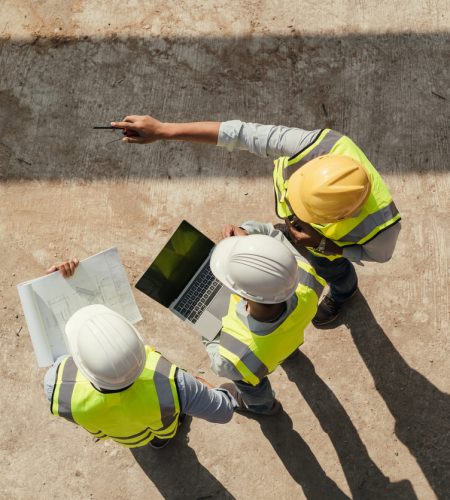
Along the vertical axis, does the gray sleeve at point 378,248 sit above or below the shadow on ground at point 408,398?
above

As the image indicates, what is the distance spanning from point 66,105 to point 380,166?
259 centimetres

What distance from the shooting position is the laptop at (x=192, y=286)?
136 inches

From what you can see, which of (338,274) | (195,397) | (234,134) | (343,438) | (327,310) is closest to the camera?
(195,397)

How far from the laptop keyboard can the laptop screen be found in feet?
0.17

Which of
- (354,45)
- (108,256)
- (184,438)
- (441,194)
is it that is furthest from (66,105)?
(441,194)

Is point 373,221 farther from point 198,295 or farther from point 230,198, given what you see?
point 230,198

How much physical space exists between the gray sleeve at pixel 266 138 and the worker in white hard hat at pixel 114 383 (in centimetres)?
118

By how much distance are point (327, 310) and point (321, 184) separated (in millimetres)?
1488

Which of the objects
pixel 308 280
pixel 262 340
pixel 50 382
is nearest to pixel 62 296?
pixel 50 382

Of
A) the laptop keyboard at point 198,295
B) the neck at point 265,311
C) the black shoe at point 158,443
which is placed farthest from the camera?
the black shoe at point 158,443

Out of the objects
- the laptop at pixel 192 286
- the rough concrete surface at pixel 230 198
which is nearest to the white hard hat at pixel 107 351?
the laptop at pixel 192 286

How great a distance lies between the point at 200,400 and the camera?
119 inches

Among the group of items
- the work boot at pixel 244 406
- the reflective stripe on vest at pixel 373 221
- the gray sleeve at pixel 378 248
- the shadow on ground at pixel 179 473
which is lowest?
the shadow on ground at pixel 179 473

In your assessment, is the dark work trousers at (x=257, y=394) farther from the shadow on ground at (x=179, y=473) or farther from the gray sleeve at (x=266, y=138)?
the gray sleeve at (x=266, y=138)
